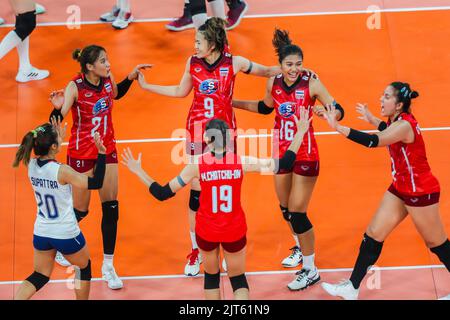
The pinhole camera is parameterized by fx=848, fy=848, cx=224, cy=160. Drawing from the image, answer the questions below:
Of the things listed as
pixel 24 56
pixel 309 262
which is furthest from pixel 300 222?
pixel 24 56

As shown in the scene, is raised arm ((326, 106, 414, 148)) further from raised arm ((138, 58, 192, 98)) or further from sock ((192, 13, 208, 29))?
sock ((192, 13, 208, 29))

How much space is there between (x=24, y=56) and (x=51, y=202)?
16.9ft

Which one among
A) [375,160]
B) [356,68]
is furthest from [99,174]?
[356,68]

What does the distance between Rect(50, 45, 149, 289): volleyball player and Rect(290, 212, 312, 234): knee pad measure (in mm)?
1857

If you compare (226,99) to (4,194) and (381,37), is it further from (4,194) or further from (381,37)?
(381,37)

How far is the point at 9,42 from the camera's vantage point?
473 inches

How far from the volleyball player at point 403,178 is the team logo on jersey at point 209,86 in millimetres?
1262

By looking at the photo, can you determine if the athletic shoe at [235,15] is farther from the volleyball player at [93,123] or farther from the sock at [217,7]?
the volleyball player at [93,123]

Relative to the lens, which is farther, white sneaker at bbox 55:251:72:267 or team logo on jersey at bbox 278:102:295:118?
white sneaker at bbox 55:251:72:267

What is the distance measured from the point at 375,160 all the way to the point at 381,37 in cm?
278

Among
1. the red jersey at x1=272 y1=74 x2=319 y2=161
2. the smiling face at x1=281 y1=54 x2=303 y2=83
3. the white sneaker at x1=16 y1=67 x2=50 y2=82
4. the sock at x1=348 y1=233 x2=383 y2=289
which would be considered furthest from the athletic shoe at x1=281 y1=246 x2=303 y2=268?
the white sneaker at x1=16 y1=67 x2=50 y2=82

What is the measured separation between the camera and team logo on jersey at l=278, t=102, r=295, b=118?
8.45 metres

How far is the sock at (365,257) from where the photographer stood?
825 centimetres

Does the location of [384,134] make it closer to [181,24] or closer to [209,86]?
[209,86]
